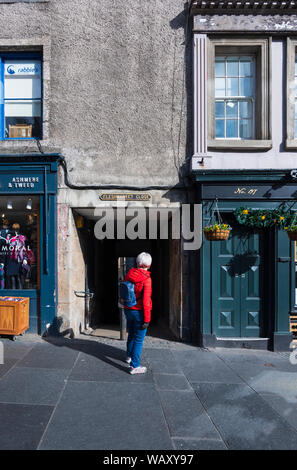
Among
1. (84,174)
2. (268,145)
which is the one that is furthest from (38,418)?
(268,145)

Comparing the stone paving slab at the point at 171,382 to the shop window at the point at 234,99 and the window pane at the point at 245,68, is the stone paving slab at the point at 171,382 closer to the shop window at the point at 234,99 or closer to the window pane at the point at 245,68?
the shop window at the point at 234,99

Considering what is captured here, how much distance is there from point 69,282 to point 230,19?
268 inches

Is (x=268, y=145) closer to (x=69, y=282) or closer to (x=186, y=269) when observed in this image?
(x=186, y=269)

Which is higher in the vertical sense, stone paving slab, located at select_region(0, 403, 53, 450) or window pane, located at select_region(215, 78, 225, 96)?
window pane, located at select_region(215, 78, 225, 96)

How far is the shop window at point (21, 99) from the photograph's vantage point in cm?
692

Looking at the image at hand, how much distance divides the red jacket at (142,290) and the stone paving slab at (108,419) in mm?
1094

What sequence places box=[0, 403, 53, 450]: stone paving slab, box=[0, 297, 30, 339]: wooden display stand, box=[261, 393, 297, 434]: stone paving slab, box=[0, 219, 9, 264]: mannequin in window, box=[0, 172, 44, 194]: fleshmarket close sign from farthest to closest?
box=[0, 219, 9, 264]: mannequin in window → box=[0, 172, 44, 194]: fleshmarket close sign → box=[0, 297, 30, 339]: wooden display stand → box=[261, 393, 297, 434]: stone paving slab → box=[0, 403, 53, 450]: stone paving slab

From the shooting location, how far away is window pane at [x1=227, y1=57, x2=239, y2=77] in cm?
675

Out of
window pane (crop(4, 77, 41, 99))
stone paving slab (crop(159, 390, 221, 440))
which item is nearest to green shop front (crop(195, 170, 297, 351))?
stone paving slab (crop(159, 390, 221, 440))

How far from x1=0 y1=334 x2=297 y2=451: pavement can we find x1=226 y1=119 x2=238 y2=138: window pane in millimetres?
4836

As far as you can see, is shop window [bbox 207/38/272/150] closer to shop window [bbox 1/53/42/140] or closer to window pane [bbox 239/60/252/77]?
window pane [bbox 239/60/252/77]

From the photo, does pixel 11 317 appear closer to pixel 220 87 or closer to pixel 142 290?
pixel 142 290

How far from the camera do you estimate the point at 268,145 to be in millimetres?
6328

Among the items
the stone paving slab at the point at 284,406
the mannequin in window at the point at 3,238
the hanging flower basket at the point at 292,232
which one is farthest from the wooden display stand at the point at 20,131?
the stone paving slab at the point at 284,406
